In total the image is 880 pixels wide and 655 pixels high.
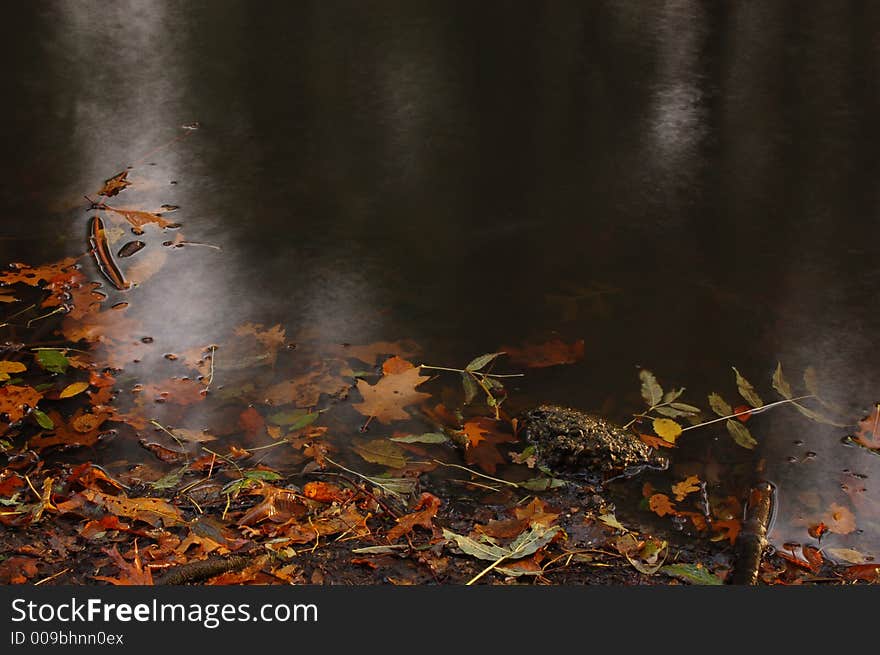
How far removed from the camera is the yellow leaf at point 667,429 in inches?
117

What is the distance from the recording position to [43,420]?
2.90 meters

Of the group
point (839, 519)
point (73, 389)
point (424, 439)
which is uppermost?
point (73, 389)

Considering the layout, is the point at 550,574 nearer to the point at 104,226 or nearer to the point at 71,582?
the point at 71,582

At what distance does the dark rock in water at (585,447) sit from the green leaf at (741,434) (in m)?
0.28

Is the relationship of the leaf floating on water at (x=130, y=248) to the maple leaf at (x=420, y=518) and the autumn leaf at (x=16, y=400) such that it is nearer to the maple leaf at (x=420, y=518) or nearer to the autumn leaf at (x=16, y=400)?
the autumn leaf at (x=16, y=400)

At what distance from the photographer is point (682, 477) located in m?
2.82

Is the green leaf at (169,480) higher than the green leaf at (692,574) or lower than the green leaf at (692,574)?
higher

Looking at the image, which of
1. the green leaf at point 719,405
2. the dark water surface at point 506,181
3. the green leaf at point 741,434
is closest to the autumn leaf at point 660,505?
the dark water surface at point 506,181

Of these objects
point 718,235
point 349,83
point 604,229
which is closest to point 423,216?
point 604,229

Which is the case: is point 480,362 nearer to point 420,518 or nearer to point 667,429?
point 667,429

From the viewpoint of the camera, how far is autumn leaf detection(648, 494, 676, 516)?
267 cm

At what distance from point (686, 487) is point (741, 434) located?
35 centimetres

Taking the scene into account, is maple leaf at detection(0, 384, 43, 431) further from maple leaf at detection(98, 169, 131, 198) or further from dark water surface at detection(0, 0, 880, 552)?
maple leaf at detection(98, 169, 131, 198)

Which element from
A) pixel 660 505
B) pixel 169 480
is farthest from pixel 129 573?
pixel 660 505
